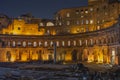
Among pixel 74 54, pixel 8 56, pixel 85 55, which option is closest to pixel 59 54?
pixel 74 54

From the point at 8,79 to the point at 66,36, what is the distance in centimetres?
5495

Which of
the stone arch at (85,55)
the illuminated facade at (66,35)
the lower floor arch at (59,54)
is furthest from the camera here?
the stone arch at (85,55)

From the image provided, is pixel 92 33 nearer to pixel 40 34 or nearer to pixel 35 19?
pixel 40 34

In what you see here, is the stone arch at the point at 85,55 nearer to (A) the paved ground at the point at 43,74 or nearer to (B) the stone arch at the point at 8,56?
(B) the stone arch at the point at 8,56

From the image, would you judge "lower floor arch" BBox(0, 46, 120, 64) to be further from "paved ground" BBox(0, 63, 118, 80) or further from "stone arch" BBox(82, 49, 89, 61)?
"paved ground" BBox(0, 63, 118, 80)

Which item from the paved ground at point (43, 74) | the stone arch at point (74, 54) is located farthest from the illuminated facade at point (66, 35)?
the paved ground at point (43, 74)

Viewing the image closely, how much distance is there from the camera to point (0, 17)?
336 feet

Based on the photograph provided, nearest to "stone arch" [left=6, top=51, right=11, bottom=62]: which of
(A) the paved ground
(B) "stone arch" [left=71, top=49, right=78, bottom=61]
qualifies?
(B) "stone arch" [left=71, top=49, right=78, bottom=61]

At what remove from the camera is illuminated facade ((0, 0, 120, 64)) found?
8756 centimetres

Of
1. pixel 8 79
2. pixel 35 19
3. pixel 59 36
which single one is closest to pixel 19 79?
pixel 8 79

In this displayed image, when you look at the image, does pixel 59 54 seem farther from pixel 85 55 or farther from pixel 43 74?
pixel 43 74

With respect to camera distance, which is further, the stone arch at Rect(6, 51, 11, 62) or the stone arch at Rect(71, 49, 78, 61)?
the stone arch at Rect(71, 49, 78, 61)

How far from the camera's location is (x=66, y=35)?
9631cm

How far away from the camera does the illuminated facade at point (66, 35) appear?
8756 cm
